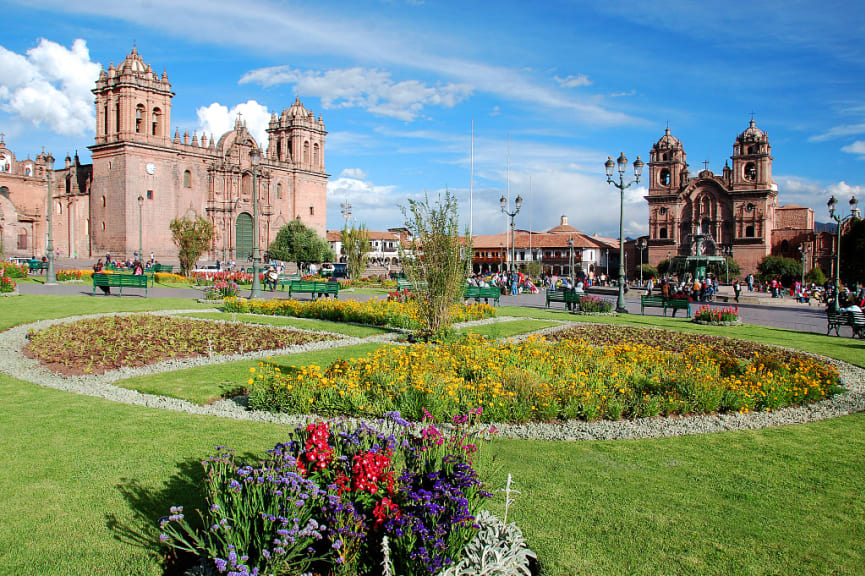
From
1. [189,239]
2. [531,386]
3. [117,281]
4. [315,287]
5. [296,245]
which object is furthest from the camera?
[296,245]

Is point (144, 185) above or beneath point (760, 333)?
above

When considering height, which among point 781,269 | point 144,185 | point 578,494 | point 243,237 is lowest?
point 578,494

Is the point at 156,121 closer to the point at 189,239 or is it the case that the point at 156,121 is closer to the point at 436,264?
the point at 189,239

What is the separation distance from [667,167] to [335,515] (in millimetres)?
82313

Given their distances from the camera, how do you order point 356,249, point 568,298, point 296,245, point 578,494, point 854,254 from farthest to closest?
1. point 296,245
2. point 854,254
3. point 356,249
4. point 568,298
5. point 578,494

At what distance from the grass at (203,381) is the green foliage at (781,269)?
62596mm

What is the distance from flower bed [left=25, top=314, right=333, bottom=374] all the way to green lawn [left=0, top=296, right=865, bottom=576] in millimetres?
2672

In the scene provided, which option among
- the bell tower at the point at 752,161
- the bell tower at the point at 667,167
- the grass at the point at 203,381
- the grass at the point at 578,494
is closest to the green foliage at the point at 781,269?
the bell tower at the point at 752,161

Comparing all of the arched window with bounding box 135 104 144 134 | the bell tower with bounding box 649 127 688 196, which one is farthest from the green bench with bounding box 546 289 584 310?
the bell tower with bounding box 649 127 688 196

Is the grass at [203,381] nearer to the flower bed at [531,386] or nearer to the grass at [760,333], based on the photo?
the flower bed at [531,386]

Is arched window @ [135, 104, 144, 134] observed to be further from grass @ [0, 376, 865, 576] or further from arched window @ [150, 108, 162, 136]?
grass @ [0, 376, 865, 576]

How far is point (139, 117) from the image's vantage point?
49562 millimetres

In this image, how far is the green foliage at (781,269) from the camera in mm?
61784

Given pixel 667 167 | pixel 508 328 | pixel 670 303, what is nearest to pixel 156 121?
pixel 508 328
